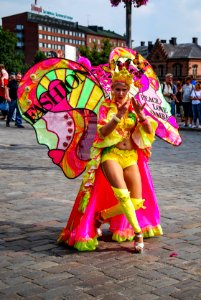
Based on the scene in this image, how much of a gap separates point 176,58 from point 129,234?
99.5 meters

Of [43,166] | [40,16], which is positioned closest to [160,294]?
[43,166]

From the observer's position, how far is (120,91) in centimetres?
479

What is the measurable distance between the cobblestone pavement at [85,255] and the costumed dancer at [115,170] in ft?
0.62

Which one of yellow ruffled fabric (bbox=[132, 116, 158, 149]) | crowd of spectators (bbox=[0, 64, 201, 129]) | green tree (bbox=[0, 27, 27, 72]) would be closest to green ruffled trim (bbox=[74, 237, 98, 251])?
yellow ruffled fabric (bbox=[132, 116, 158, 149])

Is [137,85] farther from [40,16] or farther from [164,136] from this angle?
[40,16]

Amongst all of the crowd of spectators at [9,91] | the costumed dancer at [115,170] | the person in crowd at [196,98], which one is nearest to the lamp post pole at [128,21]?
the costumed dancer at [115,170]

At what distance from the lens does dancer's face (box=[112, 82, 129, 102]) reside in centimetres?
478

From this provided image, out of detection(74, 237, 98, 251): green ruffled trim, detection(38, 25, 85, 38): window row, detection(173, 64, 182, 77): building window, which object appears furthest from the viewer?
detection(38, 25, 85, 38): window row

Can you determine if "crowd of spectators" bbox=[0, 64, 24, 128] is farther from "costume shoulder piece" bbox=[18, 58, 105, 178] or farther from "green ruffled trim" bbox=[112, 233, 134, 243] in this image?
"green ruffled trim" bbox=[112, 233, 134, 243]

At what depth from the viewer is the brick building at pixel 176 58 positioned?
327 feet

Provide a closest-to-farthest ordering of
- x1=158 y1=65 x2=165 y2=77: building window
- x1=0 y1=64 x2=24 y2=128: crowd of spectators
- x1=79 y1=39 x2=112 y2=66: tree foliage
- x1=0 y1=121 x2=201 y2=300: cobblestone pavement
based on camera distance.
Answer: x1=0 y1=121 x2=201 y2=300: cobblestone pavement
x1=0 y1=64 x2=24 y2=128: crowd of spectators
x1=79 y1=39 x2=112 y2=66: tree foliage
x1=158 y1=65 x2=165 y2=77: building window

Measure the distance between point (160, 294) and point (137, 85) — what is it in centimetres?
222

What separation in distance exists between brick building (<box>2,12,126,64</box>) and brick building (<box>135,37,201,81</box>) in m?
35.6

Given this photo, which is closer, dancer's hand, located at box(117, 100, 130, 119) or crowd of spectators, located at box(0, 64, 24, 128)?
dancer's hand, located at box(117, 100, 130, 119)
